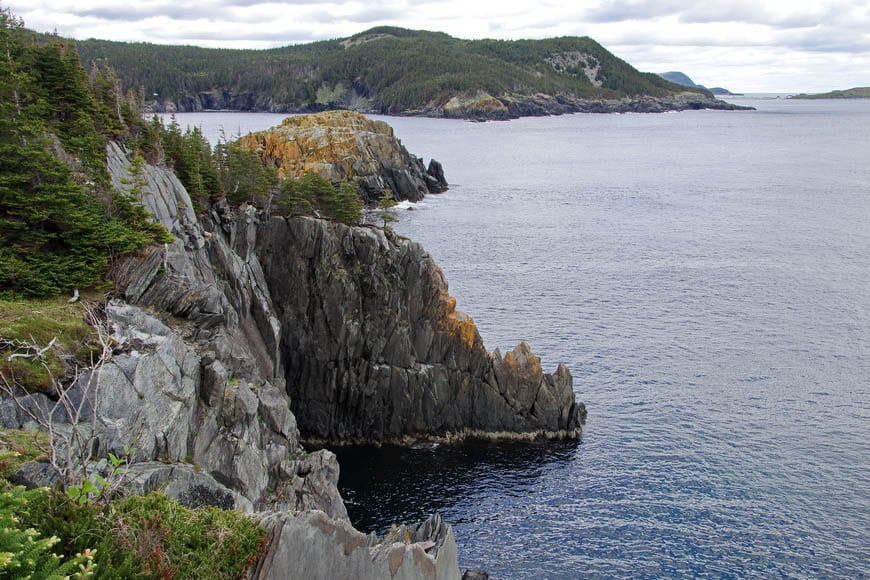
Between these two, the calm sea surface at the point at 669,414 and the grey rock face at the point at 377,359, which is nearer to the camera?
the calm sea surface at the point at 669,414

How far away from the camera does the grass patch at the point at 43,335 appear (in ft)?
90.6

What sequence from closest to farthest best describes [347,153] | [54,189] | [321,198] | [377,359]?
[54,189] → [377,359] → [321,198] → [347,153]

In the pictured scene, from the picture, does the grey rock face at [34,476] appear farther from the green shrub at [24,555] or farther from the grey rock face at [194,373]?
the grey rock face at [194,373]

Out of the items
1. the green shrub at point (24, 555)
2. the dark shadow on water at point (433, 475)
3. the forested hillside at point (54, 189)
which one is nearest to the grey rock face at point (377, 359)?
the dark shadow on water at point (433, 475)

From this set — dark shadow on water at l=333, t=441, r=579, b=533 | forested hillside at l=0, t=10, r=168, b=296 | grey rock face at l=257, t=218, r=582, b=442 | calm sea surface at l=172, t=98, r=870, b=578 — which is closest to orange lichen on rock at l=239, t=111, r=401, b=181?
calm sea surface at l=172, t=98, r=870, b=578

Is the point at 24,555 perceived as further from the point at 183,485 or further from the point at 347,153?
the point at 347,153

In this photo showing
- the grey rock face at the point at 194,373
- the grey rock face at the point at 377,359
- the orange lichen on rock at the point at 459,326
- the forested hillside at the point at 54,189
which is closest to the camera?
the grey rock face at the point at 194,373

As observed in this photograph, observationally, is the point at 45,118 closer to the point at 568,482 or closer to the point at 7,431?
the point at 7,431

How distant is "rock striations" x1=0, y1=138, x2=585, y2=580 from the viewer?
27.9 m

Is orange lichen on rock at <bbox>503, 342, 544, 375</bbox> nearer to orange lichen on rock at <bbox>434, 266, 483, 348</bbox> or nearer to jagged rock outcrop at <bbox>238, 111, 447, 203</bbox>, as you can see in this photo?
orange lichen on rock at <bbox>434, 266, 483, 348</bbox>

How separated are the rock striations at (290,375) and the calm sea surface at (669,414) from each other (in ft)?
16.8

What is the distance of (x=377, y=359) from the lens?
206 feet

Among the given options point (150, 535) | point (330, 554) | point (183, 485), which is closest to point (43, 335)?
point (183, 485)

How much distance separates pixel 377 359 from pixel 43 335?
34.9 meters
